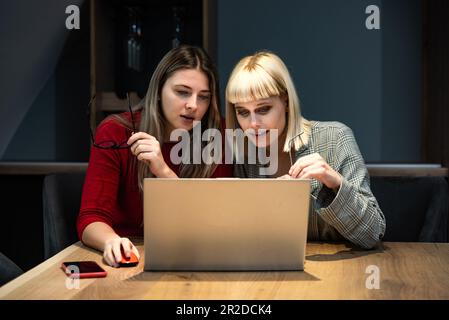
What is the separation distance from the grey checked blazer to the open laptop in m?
0.28

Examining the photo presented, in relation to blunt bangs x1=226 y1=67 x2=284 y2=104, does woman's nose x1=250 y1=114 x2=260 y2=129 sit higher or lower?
lower

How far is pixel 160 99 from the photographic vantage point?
6.04ft

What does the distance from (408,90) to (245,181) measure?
6.21 feet

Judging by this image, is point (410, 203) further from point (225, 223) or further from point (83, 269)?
point (83, 269)

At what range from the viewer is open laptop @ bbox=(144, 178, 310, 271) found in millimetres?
1135

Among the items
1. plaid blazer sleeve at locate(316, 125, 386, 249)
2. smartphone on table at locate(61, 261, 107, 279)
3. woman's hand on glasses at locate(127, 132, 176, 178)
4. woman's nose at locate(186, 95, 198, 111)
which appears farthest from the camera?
woman's nose at locate(186, 95, 198, 111)

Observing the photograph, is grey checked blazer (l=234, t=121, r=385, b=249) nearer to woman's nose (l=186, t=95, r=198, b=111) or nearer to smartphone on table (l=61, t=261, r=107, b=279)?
woman's nose (l=186, t=95, r=198, b=111)

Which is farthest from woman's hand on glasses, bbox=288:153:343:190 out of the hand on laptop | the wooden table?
the hand on laptop

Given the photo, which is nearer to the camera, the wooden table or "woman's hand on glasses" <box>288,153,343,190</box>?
the wooden table

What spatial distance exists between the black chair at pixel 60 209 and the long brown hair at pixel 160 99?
1.04ft

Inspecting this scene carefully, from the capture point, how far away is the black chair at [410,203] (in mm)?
1938

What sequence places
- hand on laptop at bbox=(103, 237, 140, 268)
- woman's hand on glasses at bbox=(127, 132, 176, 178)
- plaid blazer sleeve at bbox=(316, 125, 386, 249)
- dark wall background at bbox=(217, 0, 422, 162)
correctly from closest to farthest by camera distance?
hand on laptop at bbox=(103, 237, 140, 268), plaid blazer sleeve at bbox=(316, 125, 386, 249), woman's hand on glasses at bbox=(127, 132, 176, 178), dark wall background at bbox=(217, 0, 422, 162)

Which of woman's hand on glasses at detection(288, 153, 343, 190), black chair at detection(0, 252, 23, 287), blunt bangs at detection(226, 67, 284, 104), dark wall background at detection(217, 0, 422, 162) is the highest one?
dark wall background at detection(217, 0, 422, 162)

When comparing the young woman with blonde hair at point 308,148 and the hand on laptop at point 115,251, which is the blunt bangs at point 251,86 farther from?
the hand on laptop at point 115,251
